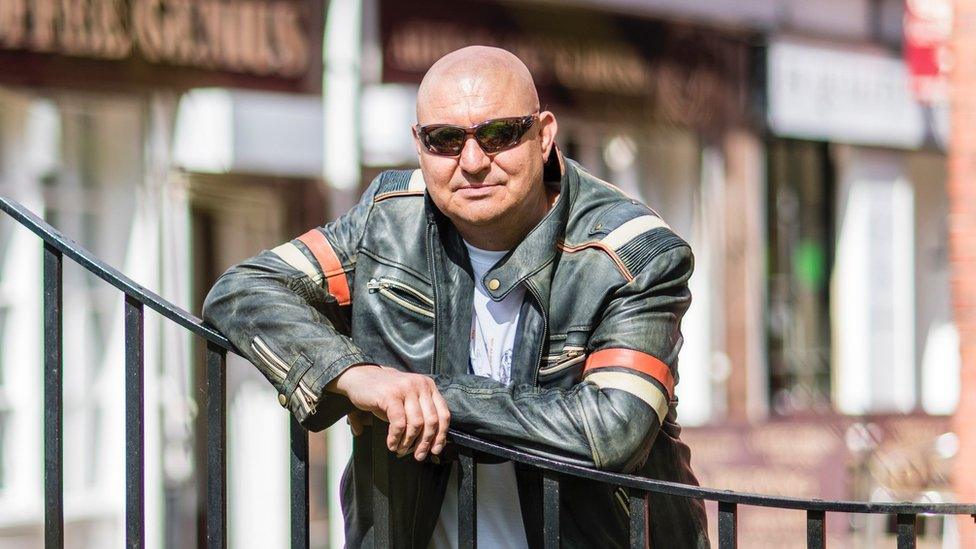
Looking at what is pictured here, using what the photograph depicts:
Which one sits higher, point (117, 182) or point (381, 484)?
point (117, 182)

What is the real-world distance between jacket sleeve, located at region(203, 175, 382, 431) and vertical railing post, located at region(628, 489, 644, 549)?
55 centimetres

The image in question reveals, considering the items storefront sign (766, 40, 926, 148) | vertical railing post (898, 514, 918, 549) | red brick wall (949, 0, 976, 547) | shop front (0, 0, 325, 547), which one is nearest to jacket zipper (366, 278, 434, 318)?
vertical railing post (898, 514, 918, 549)

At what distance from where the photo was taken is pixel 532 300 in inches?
112

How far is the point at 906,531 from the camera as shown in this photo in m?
2.56

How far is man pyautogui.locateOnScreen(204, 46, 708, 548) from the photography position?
8.64 feet

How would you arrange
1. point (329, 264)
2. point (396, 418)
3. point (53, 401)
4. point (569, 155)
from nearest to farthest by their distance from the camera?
point (396, 418)
point (53, 401)
point (329, 264)
point (569, 155)

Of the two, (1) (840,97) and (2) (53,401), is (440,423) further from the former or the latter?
(1) (840,97)

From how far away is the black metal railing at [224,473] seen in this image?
8.40 feet

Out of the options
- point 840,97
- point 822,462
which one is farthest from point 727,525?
point 840,97

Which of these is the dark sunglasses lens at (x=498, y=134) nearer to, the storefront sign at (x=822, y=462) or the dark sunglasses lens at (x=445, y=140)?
the dark sunglasses lens at (x=445, y=140)

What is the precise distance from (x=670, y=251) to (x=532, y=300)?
286mm

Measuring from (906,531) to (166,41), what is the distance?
6.16 meters

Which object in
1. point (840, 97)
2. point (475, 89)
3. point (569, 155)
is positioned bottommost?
point (475, 89)

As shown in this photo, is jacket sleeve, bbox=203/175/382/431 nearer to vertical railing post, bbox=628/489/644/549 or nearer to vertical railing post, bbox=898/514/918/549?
vertical railing post, bbox=628/489/644/549
